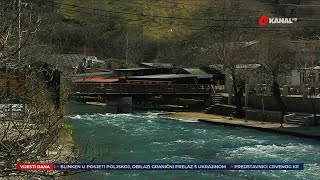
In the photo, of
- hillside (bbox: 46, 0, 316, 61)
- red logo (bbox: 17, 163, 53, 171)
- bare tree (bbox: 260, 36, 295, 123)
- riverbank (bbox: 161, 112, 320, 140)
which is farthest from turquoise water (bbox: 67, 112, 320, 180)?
hillside (bbox: 46, 0, 316, 61)

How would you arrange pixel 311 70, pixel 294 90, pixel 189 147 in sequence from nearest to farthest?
pixel 189 147 < pixel 294 90 < pixel 311 70

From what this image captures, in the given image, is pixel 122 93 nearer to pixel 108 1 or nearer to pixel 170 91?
pixel 170 91

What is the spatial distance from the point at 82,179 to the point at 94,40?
102951 millimetres

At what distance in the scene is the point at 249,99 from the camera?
4966 centimetres

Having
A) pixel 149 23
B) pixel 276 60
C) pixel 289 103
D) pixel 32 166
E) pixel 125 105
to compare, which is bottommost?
pixel 125 105

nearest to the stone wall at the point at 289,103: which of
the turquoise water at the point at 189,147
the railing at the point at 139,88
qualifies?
the turquoise water at the point at 189,147

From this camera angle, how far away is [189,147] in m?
28.7

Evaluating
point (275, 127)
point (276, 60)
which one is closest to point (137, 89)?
point (276, 60)

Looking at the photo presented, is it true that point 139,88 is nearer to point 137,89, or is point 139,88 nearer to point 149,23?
A: point 137,89

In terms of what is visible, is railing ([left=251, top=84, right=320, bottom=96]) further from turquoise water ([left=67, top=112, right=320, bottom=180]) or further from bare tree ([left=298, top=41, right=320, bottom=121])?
turquoise water ([left=67, top=112, right=320, bottom=180])

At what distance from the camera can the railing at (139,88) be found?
181 feet

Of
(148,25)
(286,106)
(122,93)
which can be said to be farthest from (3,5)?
(148,25)

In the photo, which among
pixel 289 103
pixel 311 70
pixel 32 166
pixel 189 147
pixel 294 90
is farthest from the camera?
pixel 311 70

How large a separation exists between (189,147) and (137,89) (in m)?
28.8
